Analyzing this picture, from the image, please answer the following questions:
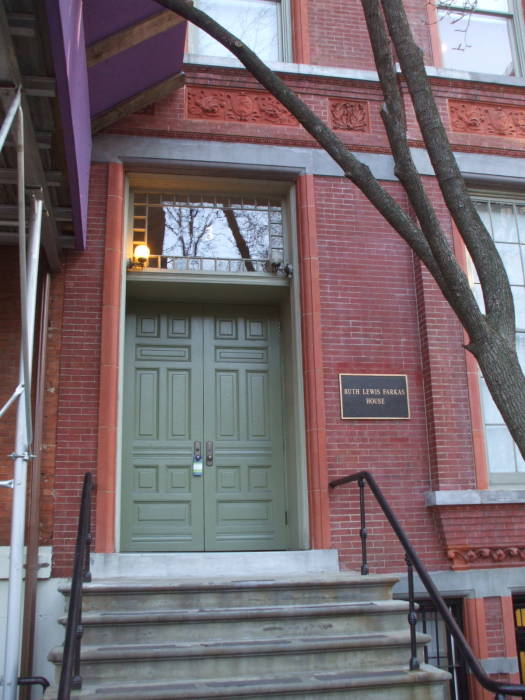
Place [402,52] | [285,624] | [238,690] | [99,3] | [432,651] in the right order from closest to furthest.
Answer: [238,690]
[402,52]
[285,624]
[99,3]
[432,651]

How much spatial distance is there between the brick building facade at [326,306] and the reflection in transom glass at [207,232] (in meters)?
0.14

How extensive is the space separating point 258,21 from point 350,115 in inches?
69.7

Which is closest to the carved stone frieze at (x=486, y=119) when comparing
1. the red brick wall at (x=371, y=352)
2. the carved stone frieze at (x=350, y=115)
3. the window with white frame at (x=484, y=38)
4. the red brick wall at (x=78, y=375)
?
the window with white frame at (x=484, y=38)

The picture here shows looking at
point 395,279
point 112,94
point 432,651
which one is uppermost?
point 112,94

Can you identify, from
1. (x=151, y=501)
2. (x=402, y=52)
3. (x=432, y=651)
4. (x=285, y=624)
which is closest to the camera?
(x=402, y=52)

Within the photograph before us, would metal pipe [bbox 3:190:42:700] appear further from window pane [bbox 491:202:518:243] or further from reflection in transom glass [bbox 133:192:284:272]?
window pane [bbox 491:202:518:243]

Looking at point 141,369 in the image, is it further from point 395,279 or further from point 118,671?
point 118,671

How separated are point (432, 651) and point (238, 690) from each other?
9.54 feet

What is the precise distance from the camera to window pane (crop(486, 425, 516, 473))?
786cm

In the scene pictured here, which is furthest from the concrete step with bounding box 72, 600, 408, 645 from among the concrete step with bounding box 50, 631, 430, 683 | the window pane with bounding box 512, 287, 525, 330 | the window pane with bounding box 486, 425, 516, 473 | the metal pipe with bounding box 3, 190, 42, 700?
the window pane with bounding box 512, 287, 525, 330

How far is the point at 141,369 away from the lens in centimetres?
798

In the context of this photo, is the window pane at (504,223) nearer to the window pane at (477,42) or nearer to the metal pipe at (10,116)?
the window pane at (477,42)

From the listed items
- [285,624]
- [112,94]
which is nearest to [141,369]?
[112,94]

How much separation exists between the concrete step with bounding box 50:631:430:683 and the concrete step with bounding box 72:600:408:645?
0.11 metres
